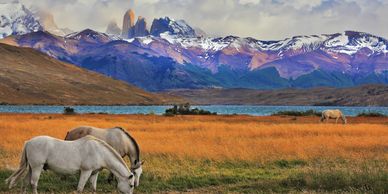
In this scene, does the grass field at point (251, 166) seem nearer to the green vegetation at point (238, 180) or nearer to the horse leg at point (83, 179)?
the green vegetation at point (238, 180)

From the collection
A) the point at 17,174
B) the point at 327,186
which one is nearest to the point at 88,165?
the point at 17,174

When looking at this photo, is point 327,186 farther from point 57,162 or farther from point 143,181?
point 57,162

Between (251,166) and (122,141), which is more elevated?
(122,141)

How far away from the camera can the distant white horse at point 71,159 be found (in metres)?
14.1

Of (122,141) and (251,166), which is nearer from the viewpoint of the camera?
(122,141)

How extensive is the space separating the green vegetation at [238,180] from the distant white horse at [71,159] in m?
2.14

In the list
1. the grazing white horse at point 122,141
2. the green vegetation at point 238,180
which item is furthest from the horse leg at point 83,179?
the grazing white horse at point 122,141

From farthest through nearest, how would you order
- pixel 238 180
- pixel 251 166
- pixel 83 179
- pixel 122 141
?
pixel 251 166, pixel 238 180, pixel 122 141, pixel 83 179

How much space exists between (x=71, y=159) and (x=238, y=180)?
22.6 ft

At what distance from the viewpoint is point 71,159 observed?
1423 centimetres

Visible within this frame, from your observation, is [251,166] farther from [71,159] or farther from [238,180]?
[71,159]

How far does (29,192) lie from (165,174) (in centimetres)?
531

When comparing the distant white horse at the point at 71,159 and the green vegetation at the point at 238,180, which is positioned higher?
the distant white horse at the point at 71,159

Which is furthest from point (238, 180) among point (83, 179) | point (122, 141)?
point (83, 179)
